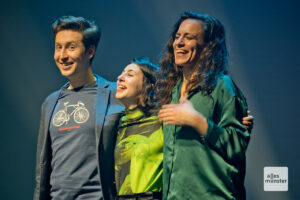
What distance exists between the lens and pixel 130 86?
2598 mm

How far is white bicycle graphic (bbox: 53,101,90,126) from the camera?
2658 mm

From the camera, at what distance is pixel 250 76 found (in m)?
3.11

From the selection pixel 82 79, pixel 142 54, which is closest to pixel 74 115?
pixel 82 79

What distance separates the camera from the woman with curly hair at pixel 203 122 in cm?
187

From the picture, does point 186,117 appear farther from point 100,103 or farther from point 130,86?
point 100,103

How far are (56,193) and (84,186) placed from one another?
0.73ft

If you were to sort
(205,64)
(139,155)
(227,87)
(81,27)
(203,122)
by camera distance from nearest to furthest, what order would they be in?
(203,122) → (227,87) → (205,64) → (139,155) → (81,27)

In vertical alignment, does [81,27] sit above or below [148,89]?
above

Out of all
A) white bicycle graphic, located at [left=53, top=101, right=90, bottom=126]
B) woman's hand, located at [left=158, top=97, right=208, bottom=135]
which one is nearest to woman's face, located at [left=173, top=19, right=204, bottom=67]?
woman's hand, located at [left=158, top=97, right=208, bottom=135]

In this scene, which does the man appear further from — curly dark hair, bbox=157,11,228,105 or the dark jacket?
curly dark hair, bbox=157,11,228,105

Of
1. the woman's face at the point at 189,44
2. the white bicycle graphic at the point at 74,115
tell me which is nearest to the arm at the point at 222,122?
the woman's face at the point at 189,44

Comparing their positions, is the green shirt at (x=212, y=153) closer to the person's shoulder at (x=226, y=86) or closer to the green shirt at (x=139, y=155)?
the person's shoulder at (x=226, y=86)

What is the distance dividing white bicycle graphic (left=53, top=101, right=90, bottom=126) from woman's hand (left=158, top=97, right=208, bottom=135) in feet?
3.02

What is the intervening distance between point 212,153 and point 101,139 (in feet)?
2.87
